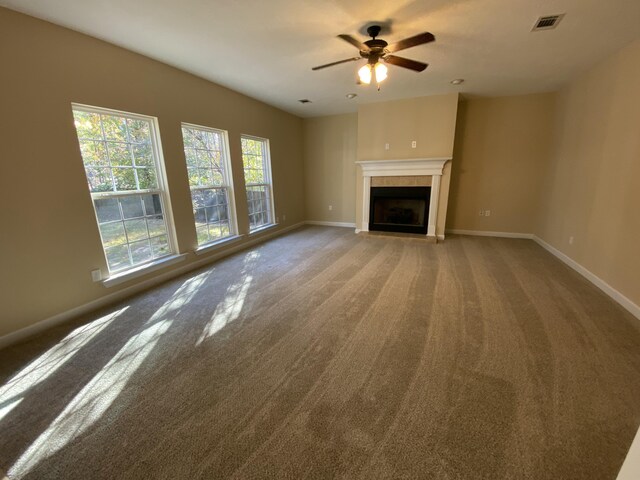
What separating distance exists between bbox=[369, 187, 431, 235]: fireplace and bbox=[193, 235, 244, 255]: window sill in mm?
2754

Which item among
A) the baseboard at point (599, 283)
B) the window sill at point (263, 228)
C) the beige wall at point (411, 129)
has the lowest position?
the baseboard at point (599, 283)

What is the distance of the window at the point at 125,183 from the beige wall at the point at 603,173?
16.5 ft

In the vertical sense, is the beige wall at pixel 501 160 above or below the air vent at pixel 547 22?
below

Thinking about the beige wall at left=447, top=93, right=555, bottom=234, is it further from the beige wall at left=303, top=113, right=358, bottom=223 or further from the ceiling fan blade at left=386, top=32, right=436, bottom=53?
the ceiling fan blade at left=386, top=32, right=436, bottom=53

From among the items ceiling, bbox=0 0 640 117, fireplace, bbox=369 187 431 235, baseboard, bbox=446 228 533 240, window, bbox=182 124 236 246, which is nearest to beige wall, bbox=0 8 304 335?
ceiling, bbox=0 0 640 117

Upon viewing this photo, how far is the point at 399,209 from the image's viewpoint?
17.7ft

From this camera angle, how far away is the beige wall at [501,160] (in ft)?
15.0

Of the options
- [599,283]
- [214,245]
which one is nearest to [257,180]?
[214,245]

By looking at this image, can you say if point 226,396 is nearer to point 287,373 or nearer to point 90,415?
point 287,373

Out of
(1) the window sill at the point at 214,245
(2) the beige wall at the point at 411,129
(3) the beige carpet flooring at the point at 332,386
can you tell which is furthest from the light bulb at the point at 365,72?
(1) the window sill at the point at 214,245

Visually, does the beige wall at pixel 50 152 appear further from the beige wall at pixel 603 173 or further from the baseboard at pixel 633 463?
the beige wall at pixel 603 173

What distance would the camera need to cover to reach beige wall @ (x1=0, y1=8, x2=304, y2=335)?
2.04 m

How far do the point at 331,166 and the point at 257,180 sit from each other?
1.97 m

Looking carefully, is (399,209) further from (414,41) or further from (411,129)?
(414,41)
